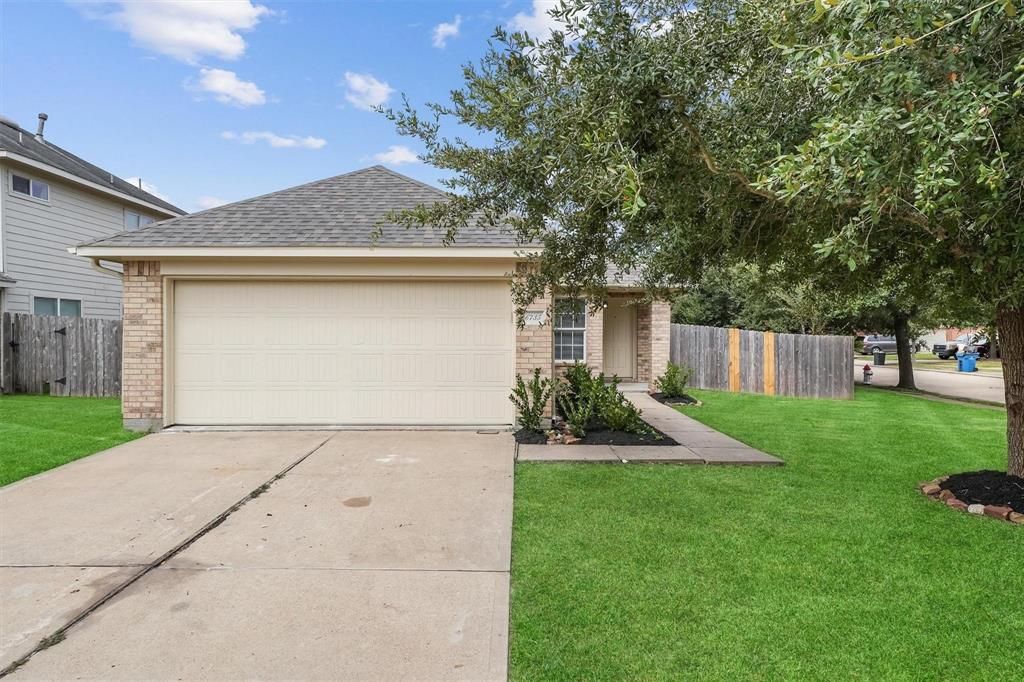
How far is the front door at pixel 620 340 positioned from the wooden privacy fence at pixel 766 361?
45.1 inches

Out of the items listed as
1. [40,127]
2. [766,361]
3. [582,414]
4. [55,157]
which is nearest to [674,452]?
[582,414]

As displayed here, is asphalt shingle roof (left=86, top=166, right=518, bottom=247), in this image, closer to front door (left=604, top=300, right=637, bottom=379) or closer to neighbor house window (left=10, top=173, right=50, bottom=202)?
front door (left=604, top=300, right=637, bottom=379)

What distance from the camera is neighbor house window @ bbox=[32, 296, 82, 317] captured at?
13.4 m

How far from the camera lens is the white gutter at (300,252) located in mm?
7809

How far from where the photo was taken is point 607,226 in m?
5.08

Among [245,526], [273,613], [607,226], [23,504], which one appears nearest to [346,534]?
[245,526]

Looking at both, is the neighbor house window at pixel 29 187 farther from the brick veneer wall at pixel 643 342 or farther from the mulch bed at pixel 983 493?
the mulch bed at pixel 983 493

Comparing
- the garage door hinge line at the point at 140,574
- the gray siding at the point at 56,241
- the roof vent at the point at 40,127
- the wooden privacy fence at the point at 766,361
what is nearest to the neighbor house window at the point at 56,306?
the gray siding at the point at 56,241

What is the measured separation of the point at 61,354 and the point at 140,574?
11305 millimetres

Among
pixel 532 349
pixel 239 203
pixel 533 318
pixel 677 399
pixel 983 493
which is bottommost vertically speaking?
pixel 983 493

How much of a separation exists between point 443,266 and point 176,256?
3745mm

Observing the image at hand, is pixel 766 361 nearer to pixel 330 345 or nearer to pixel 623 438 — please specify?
pixel 623 438

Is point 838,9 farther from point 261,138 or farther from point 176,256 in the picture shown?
point 261,138

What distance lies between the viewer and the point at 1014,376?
528cm
